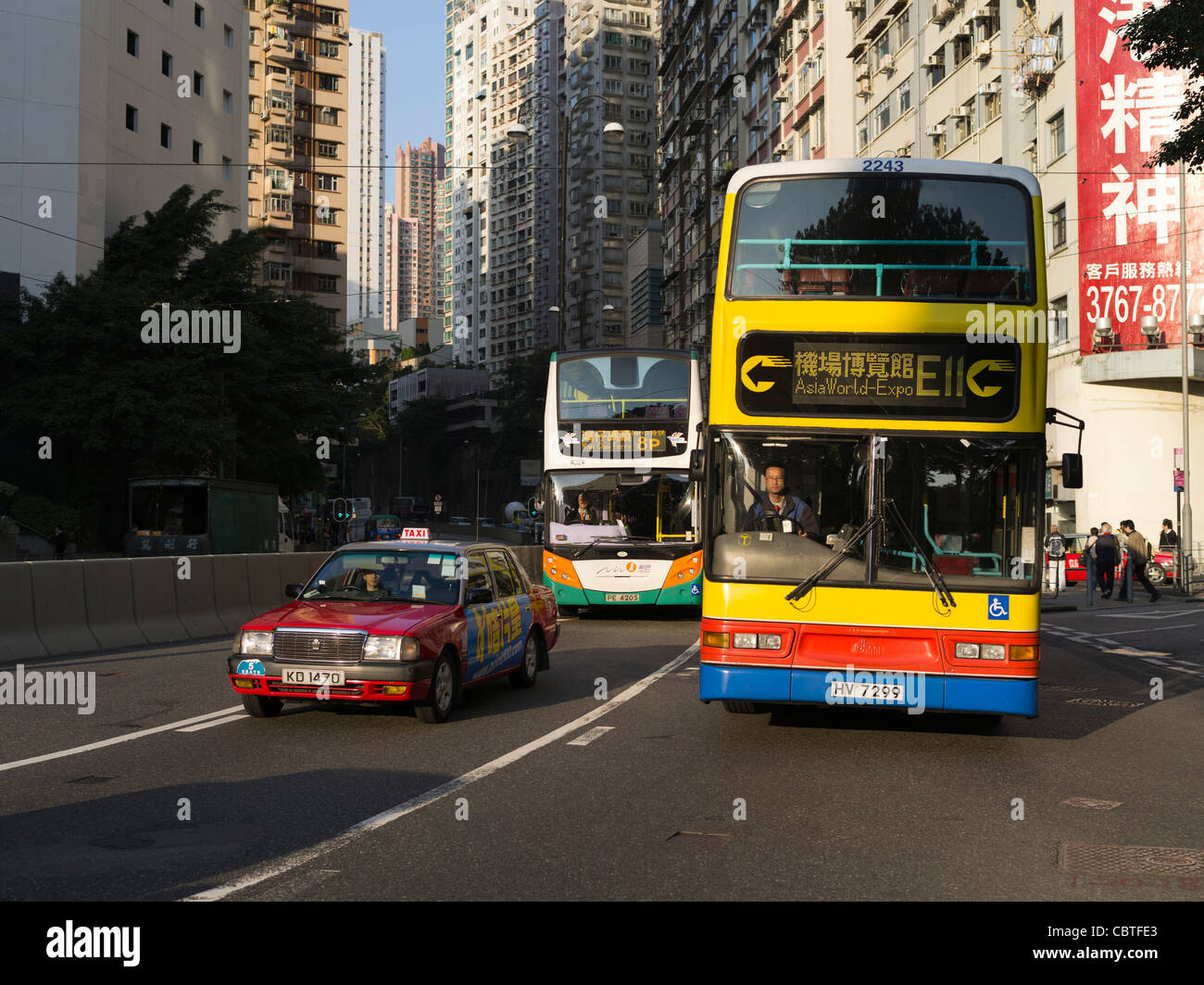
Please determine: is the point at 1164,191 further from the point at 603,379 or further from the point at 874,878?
the point at 874,878

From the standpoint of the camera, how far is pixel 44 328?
4209 centimetres

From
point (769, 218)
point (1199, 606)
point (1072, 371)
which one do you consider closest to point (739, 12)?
point (1072, 371)

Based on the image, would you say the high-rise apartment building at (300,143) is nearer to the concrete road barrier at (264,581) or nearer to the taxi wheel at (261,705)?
the concrete road barrier at (264,581)

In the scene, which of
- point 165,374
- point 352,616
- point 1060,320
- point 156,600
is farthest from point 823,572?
point 165,374

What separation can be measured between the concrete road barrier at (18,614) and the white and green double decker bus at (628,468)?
841 cm

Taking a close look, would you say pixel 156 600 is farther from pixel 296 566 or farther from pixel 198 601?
pixel 296 566

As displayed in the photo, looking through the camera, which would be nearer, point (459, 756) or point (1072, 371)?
point (459, 756)

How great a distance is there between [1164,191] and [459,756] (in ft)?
109

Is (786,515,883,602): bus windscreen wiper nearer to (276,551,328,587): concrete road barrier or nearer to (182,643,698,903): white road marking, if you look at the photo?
(182,643,698,903): white road marking

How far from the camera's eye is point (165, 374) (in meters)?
42.0

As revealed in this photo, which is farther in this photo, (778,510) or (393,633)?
(393,633)

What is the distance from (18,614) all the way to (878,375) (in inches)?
405

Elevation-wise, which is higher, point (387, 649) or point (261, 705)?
point (387, 649)

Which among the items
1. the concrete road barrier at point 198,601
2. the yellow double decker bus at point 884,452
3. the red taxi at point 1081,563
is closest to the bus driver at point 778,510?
the yellow double decker bus at point 884,452
